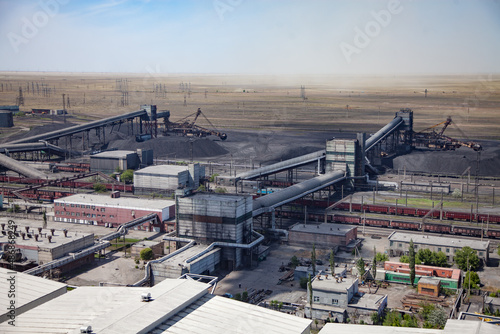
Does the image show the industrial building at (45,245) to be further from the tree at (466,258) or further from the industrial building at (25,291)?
the tree at (466,258)

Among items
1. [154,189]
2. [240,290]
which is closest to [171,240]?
[240,290]

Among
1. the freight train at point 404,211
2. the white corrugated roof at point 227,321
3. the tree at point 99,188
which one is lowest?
the freight train at point 404,211

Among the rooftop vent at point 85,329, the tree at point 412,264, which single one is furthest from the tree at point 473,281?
the rooftop vent at point 85,329

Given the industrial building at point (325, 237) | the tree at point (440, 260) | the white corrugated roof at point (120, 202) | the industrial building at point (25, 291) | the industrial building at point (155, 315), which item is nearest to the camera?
the industrial building at point (155, 315)

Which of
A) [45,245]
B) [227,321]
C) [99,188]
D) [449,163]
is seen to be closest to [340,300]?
[227,321]

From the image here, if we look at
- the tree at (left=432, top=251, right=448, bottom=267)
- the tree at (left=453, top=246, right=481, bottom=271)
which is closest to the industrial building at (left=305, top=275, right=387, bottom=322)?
the tree at (left=432, top=251, right=448, bottom=267)

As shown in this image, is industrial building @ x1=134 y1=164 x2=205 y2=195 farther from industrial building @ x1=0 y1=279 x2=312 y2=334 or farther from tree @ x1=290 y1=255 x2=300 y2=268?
industrial building @ x1=0 y1=279 x2=312 y2=334

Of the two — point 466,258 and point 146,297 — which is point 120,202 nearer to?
point 146,297
